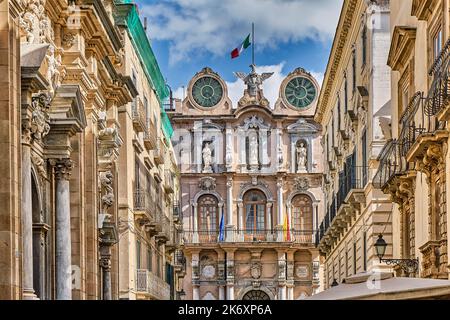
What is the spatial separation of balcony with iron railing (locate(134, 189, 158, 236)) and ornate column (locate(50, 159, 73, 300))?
45.2 ft

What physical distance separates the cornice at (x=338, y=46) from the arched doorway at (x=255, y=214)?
1497 cm

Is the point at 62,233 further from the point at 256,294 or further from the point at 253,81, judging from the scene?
the point at 253,81

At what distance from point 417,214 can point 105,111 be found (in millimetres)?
9024

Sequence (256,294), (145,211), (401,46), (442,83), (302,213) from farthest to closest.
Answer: (302,213) → (256,294) → (145,211) → (401,46) → (442,83)

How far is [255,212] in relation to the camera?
6469 centimetres

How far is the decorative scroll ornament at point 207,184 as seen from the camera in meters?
64.2

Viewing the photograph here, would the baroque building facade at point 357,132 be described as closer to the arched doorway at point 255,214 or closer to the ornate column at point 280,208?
the ornate column at point 280,208

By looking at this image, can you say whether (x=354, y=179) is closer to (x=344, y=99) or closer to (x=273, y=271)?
(x=344, y=99)

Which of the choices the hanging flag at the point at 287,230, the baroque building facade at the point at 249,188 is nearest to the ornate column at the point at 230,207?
the baroque building facade at the point at 249,188

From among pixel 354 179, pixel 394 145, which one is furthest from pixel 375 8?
pixel 394 145

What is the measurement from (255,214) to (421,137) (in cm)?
4623

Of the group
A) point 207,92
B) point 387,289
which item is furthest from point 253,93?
point 387,289

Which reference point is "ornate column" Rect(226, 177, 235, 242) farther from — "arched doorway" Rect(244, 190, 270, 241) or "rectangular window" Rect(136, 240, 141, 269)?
"rectangular window" Rect(136, 240, 141, 269)

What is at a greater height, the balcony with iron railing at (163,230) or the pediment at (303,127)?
the pediment at (303,127)
